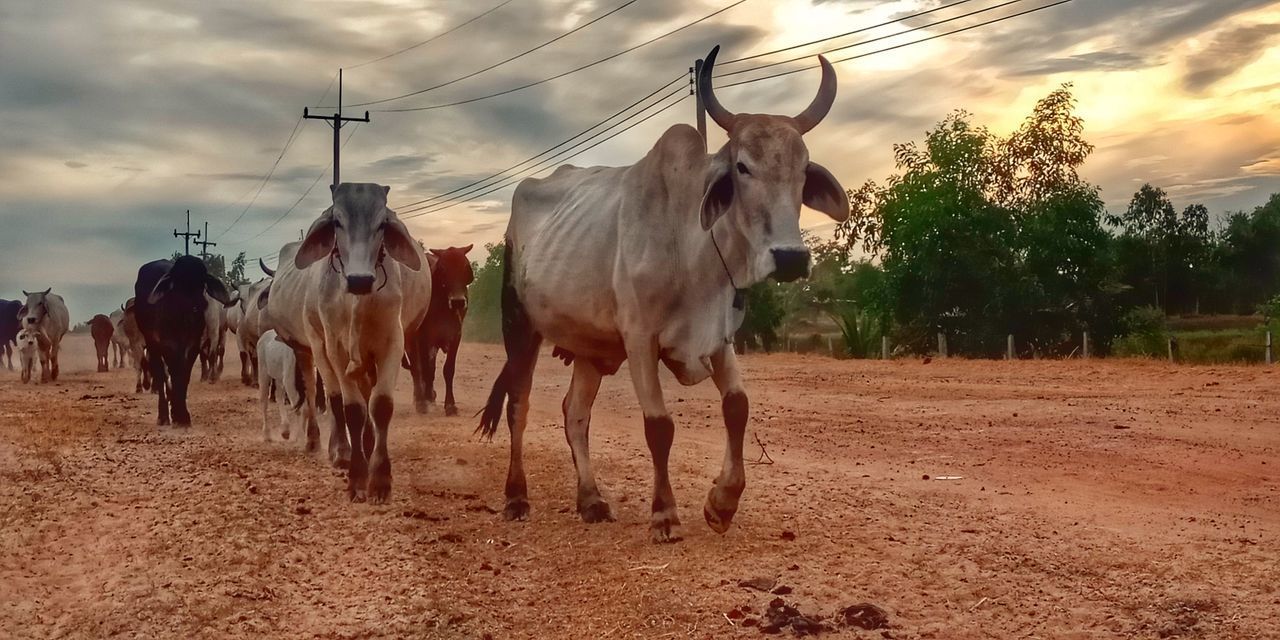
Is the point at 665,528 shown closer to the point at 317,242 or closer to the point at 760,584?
the point at 760,584

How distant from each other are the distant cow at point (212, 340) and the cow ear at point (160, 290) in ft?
11.7

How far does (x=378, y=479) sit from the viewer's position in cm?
749

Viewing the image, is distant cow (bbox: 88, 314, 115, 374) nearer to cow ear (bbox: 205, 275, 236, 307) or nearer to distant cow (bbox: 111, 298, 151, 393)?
distant cow (bbox: 111, 298, 151, 393)

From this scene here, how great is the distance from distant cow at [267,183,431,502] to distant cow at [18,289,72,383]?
669 inches

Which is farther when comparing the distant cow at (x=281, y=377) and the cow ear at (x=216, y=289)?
the cow ear at (x=216, y=289)

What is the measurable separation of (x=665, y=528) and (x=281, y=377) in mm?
6835

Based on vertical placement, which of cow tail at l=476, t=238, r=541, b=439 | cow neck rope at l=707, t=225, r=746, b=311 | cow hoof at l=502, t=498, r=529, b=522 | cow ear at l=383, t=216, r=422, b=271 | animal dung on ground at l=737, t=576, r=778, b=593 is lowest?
animal dung on ground at l=737, t=576, r=778, b=593

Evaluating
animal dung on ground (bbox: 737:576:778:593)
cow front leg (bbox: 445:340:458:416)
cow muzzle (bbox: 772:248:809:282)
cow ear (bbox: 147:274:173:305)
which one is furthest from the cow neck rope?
cow ear (bbox: 147:274:173:305)

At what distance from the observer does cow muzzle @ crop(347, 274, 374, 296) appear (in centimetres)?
688

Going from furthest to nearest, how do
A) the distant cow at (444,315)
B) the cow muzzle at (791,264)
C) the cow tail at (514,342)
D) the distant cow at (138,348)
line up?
the distant cow at (138,348)
the distant cow at (444,315)
the cow tail at (514,342)
the cow muzzle at (791,264)

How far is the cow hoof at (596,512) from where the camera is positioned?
6.61 m

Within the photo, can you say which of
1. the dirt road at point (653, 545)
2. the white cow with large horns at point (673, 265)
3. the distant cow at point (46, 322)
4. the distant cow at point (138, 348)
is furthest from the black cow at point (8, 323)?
the white cow with large horns at point (673, 265)

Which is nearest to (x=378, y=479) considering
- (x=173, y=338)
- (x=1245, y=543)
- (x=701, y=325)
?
(x=701, y=325)

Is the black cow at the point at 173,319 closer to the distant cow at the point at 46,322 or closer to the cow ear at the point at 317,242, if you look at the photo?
the cow ear at the point at 317,242
